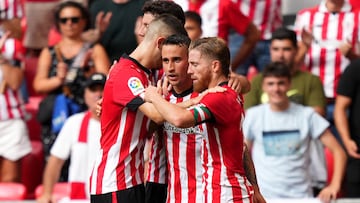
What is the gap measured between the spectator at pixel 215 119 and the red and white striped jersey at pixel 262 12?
159 inches

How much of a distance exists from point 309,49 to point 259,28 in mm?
592

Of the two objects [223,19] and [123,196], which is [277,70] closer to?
[223,19]

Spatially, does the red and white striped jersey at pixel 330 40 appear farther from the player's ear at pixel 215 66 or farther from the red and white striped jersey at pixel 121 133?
the player's ear at pixel 215 66

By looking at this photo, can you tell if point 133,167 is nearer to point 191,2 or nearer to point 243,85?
point 243,85

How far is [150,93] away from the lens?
620 cm

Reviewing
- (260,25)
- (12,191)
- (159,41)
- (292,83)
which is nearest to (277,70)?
(292,83)

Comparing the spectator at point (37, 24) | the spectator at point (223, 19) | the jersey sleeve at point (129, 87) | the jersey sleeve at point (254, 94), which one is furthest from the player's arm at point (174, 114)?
the spectator at point (37, 24)

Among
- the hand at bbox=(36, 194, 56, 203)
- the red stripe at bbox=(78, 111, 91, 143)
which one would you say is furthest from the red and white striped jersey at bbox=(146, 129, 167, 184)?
the red stripe at bbox=(78, 111, 91, 143)

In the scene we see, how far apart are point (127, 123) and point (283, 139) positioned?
107 inches

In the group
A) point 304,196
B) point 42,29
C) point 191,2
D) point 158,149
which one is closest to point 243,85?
point 158,149

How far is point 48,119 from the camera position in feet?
32.1

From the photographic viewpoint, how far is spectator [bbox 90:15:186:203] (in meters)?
6.42

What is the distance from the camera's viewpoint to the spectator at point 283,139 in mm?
8906

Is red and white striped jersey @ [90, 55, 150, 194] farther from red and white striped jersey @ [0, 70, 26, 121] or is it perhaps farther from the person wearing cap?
red and white striped jersey @ [0, 70, 26, 121]
